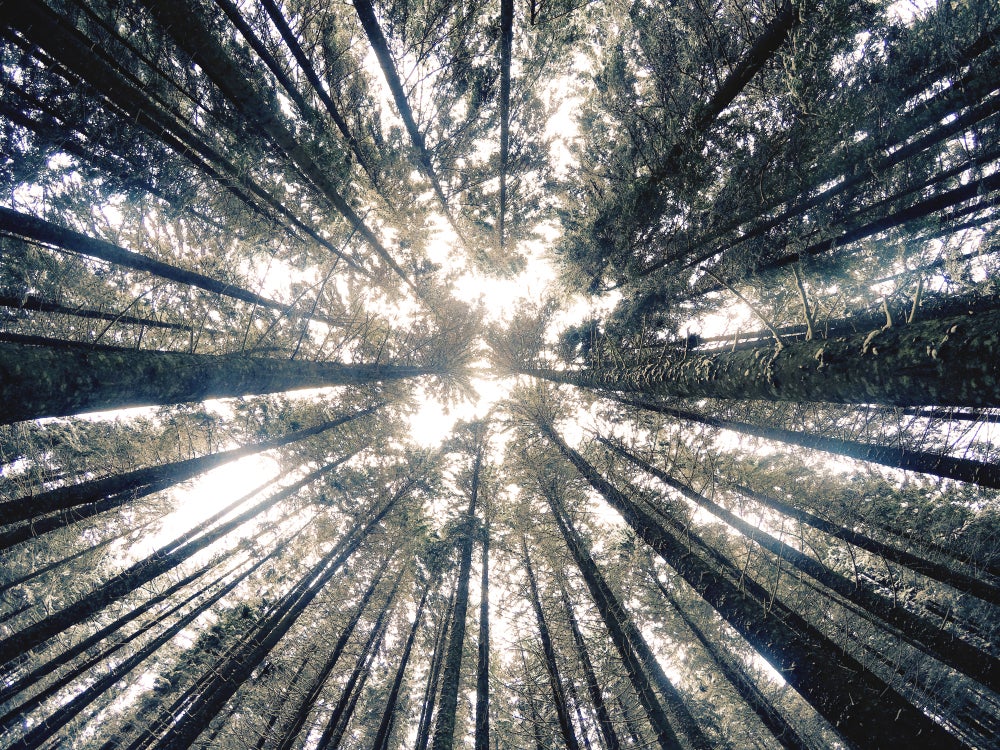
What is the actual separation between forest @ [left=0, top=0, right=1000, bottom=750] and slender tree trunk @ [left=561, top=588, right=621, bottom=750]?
0.44 feet

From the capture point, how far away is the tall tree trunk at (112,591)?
6336 mm

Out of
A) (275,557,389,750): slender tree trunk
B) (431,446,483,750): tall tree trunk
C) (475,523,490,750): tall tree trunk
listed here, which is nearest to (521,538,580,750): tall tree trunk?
(475,523,490,750): tall tree trunk

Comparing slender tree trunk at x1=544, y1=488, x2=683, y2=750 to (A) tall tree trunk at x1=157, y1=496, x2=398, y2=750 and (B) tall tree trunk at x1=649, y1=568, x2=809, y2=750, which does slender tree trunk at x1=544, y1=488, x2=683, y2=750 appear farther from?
(A) tall tree trunk at x1=157, y1=496, x2=398, y2=750

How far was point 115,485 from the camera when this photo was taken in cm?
636

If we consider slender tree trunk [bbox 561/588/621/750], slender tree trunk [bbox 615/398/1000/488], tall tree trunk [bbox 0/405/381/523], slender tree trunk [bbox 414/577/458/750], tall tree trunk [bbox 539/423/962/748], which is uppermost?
slender tree trunk [bbox 615/398/1000/488]

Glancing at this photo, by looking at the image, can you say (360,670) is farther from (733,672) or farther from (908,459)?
(908,459)

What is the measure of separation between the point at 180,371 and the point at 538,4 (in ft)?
25.0

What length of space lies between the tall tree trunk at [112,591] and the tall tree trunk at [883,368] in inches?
474

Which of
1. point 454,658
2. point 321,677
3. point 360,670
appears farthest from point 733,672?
point 321,677

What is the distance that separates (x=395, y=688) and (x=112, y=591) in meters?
9.36

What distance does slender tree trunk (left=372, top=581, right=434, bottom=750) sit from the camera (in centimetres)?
1177

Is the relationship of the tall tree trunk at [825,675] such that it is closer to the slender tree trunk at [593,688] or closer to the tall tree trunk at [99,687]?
the slender tree trunk at [593,688]

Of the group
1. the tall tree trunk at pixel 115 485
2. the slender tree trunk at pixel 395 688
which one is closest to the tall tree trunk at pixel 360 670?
the slender tree trunk at pixel 395 688

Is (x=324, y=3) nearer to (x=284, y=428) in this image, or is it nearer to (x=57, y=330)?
Answer: (x=57, y=330)
